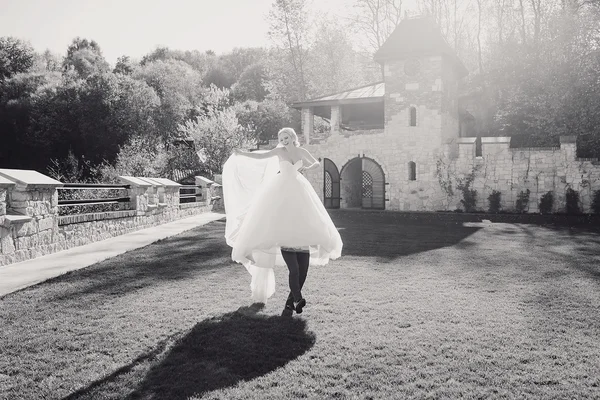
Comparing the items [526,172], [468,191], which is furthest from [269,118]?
[526,172]

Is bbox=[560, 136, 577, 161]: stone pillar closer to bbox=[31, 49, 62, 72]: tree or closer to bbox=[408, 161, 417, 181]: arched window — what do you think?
bbox=[408, 161, 417, 181]: arched window

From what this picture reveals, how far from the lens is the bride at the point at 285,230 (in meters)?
5.32

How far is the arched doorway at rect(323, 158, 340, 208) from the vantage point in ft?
84.4

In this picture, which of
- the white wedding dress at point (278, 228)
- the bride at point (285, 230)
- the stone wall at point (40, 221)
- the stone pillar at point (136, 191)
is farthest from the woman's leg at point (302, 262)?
the stone pillar at point (136, 191)

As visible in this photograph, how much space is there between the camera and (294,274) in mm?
5375

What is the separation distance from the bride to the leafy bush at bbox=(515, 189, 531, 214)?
19.0m

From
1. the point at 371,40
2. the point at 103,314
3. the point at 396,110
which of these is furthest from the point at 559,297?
the point at 371,40

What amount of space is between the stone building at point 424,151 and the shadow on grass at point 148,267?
14.3 meters

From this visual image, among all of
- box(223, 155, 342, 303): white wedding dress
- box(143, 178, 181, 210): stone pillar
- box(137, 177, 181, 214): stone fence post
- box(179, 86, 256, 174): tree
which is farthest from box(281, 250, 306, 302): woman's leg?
box(179, 86, 256, 174): tree

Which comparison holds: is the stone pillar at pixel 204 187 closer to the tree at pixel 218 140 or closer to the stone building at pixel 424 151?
the stone building at pixel 424 151

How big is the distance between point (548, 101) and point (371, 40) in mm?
15946

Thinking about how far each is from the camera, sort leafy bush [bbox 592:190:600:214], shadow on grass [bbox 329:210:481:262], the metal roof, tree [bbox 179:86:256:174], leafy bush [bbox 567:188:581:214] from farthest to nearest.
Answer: tree [bbox 179:86:256:174], the metal roof, leafy bush [bbox 567:188:581:214], leafy bush [bbox 592:190:600:214], shadow on grass [bbox 329:210:481:262]

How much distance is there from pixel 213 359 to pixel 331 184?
2212cm

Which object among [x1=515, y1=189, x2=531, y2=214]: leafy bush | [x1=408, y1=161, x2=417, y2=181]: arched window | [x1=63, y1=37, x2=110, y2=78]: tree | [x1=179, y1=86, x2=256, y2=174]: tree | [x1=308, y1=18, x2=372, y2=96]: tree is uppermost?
[x1=63, y1=37, x2=110, y2=78]: tree
